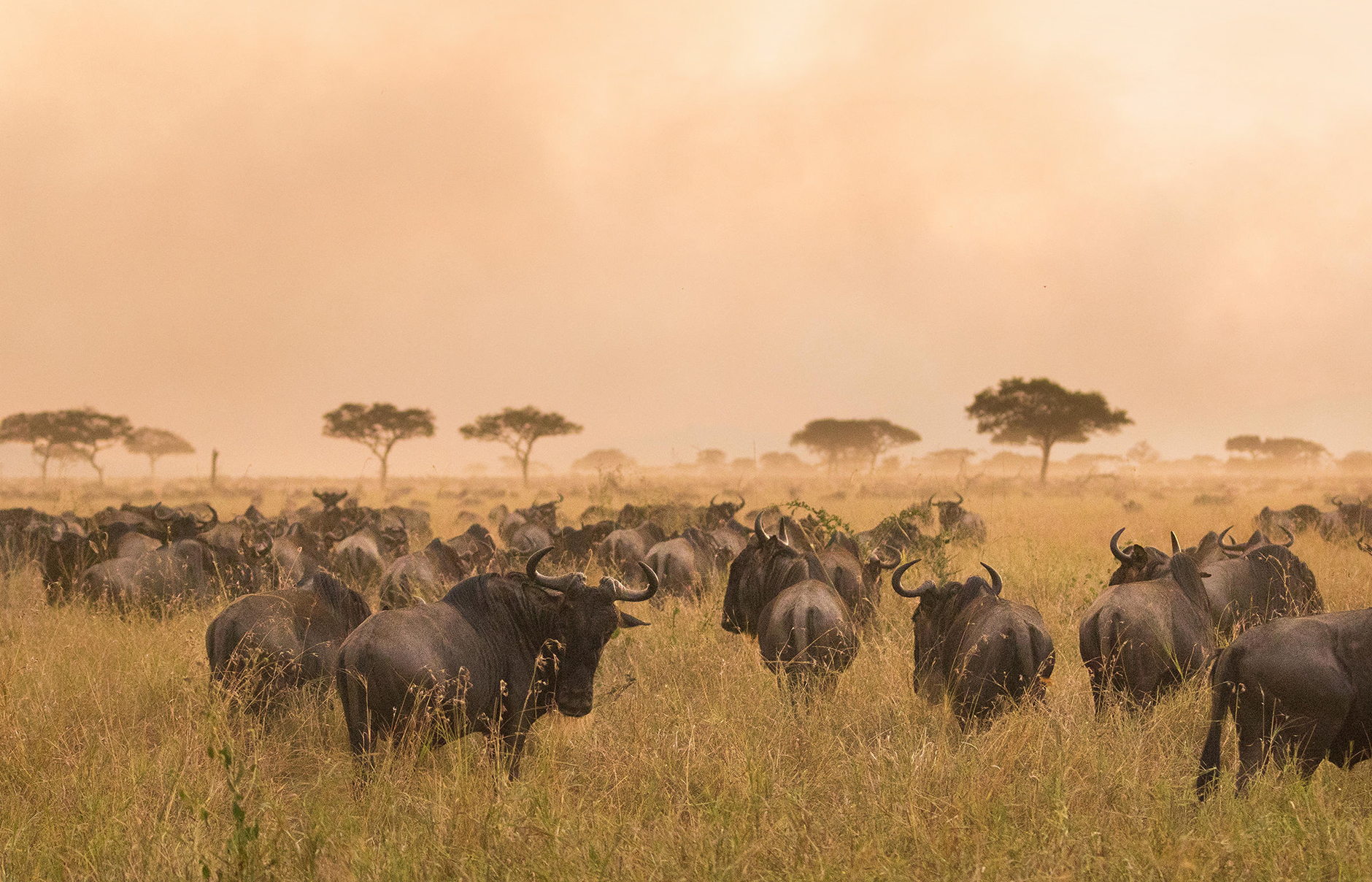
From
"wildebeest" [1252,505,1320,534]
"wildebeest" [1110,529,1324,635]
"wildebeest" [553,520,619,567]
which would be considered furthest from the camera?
"wildebeest" [1252,505,1320,534]

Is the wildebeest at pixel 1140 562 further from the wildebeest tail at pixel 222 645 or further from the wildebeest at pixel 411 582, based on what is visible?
the wildebeest at pixel 411 582

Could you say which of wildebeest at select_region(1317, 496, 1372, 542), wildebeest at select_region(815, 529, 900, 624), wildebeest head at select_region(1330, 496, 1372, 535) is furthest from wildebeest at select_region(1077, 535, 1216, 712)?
wildebeest head at select_region(1330, 496, 1372, 535)

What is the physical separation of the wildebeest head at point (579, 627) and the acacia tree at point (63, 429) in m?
64.7

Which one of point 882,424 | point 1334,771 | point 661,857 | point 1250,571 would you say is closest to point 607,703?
point 661,857

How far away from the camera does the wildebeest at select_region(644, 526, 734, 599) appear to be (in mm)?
10438

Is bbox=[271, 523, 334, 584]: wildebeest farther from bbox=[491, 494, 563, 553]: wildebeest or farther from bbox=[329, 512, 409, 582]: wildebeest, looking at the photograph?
bbox=[491, 494, 563, 553]: wildebeest

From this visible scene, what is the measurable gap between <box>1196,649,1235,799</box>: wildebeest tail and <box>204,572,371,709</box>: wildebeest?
481 centimetres

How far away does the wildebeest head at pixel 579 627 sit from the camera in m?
5.03

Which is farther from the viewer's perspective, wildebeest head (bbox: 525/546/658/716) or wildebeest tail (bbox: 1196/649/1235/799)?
wildebeest head (bbox: 525/546/658/716)

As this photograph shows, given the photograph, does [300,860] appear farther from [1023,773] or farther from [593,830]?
[1023,773]

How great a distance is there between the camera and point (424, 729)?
A: 183 inches

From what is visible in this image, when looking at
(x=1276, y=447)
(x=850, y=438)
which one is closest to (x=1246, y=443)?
(x=1276, y=447)

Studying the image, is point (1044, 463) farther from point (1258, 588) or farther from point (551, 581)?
point (551, 581)

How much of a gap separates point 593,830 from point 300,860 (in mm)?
1269
